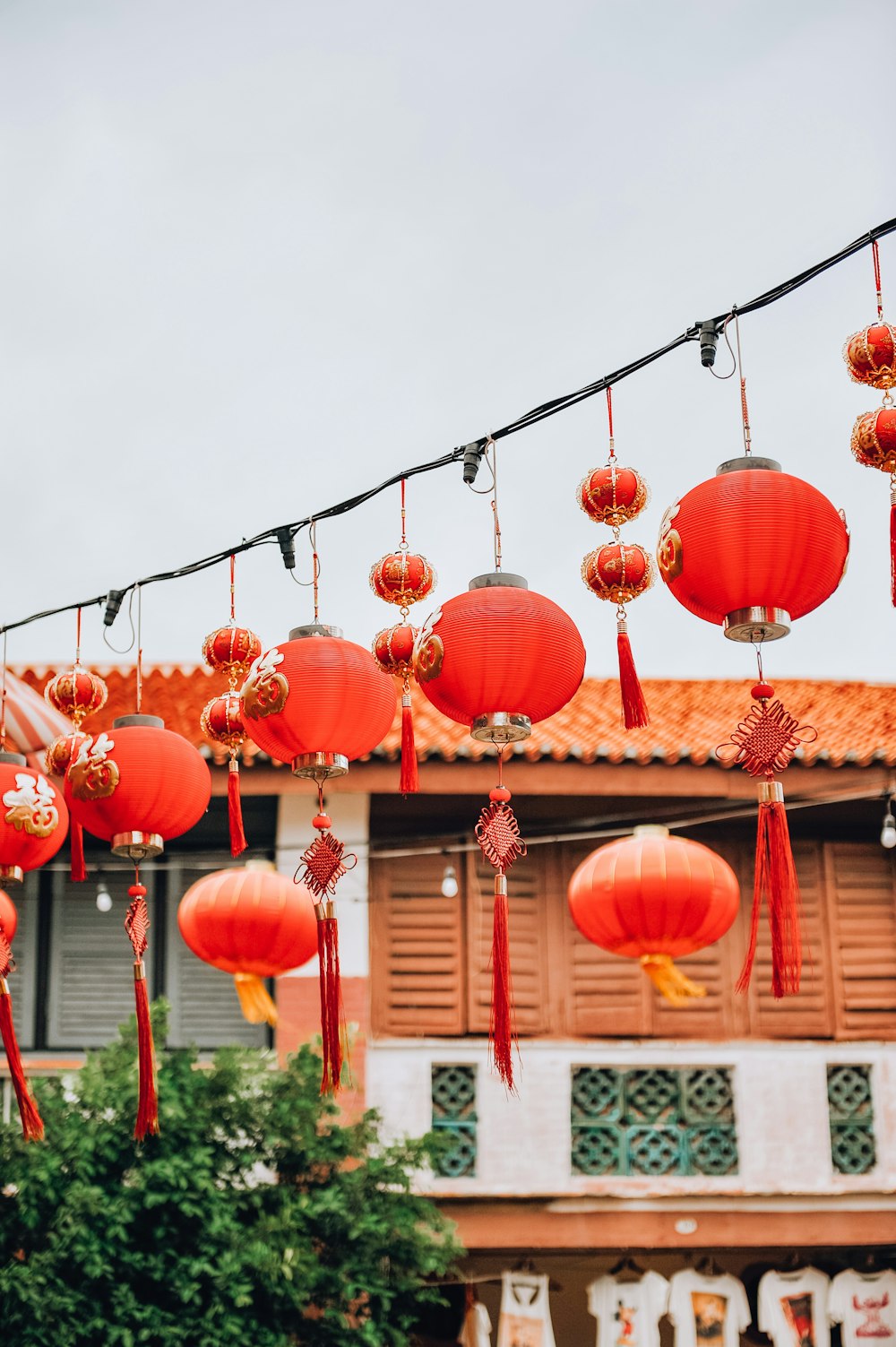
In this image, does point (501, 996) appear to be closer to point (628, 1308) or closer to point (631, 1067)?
point (631, 1067)

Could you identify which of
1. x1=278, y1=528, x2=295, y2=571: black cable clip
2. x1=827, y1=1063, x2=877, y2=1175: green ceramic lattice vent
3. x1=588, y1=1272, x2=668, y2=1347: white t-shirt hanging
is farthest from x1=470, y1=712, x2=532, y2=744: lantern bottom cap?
x1=588, y1=1272, x2=668, y2=1347: white t-shirt hanging

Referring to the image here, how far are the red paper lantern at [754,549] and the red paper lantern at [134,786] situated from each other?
2187 millimetres

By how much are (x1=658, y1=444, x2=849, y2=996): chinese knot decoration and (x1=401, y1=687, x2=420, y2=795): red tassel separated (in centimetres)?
141

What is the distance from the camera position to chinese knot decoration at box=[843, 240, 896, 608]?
4641 millimetres

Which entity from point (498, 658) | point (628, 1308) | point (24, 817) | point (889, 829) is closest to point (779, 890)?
point (498, 658)

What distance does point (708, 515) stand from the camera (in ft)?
15.5

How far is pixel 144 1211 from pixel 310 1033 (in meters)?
1.94

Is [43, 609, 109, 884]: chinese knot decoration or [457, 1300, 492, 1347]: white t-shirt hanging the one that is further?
[457, 1300, 492, 1347]: white t-shirt hanging

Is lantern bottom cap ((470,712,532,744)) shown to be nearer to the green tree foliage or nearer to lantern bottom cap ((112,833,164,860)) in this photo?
lantern bottom cap ((112,833,164,860))

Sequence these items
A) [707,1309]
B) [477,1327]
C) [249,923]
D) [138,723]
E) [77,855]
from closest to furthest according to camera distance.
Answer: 1. [138,723]
2. [77,855]
3. [249,923]
4. [477,1327]
5. [707,1309]

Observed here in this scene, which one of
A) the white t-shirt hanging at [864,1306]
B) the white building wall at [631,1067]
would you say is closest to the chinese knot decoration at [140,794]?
the white building wall at [631,1067]

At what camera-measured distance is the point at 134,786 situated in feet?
19.9

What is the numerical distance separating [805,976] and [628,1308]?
2.44 meters

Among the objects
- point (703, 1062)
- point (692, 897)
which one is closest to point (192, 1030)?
point (703, 1062)
